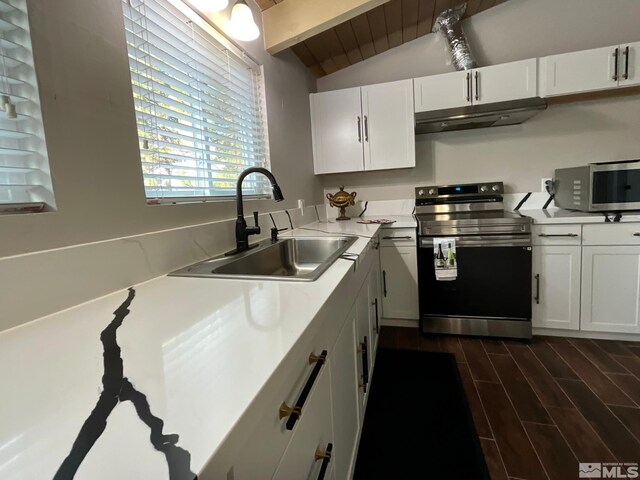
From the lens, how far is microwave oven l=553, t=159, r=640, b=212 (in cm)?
202

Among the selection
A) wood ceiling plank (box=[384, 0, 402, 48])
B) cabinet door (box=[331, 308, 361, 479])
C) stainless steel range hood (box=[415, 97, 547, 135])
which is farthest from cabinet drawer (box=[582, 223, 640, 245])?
wood ceiling plank (box=[384, 0, 402, 48])

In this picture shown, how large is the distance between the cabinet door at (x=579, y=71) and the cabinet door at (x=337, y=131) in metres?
1.39

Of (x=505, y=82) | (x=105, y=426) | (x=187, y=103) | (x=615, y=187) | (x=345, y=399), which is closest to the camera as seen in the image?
(x=105, y=426)

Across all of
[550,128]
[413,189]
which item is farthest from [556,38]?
[413,189]

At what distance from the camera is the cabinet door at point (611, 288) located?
6.79 ft

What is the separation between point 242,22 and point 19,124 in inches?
41.6

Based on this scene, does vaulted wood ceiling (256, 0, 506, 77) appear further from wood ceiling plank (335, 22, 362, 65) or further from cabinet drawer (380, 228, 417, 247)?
cabinet drawer (380, 228, 417, 247)

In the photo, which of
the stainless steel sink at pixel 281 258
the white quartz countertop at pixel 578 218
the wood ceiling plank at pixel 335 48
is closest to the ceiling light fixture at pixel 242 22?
the stainless steel sink at pixel 281 258

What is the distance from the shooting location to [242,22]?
1.45 metres

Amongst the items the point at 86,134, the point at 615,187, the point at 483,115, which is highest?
the point at 483,115

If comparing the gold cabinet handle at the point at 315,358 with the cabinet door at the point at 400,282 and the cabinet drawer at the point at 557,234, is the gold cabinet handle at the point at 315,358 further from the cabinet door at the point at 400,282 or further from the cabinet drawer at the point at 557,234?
the cabinet drawer at the point at 557,234

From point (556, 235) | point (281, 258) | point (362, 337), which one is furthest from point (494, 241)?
point (281, 258)

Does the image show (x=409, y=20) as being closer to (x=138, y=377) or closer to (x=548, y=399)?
(x=548, y=399)

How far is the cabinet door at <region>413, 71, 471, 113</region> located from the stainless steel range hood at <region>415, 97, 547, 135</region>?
107 millimetres
